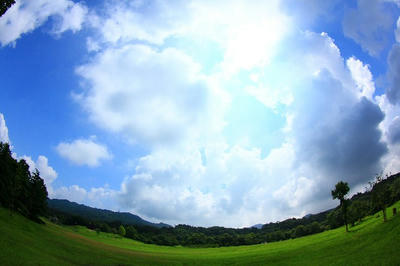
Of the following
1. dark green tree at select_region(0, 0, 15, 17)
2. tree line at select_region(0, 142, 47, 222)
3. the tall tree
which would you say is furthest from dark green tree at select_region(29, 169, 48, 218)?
the tall tree

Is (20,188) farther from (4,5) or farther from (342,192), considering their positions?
(342,192)

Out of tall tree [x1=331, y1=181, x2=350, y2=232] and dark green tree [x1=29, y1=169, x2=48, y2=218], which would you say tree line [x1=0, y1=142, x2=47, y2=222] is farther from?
tall tree [x1=331, y1=181, x2=350, y2=232]

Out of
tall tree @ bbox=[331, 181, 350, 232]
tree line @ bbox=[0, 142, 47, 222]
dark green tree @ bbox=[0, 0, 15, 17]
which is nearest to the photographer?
dark green tree @ bbox=[0, 0, 15, 17]

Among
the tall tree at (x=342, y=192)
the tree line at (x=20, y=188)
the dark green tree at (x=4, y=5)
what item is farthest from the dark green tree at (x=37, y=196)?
the tall tree at (x=342, y=192)

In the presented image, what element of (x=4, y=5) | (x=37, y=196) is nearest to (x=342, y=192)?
(x=4, y=5)

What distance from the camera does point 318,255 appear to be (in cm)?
4797

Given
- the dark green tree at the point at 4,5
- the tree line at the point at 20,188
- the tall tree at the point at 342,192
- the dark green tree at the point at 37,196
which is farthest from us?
the dark green tree at the point at 37,196

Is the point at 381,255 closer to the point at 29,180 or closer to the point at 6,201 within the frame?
the point at 6,201

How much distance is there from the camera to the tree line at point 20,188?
68062mm

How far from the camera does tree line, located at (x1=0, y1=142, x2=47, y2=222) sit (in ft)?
223

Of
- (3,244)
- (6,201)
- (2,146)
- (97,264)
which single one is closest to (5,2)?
(3,244)

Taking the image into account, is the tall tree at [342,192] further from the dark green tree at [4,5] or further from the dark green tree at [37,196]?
the dark green tree at [37,196]

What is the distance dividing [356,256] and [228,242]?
155061mm

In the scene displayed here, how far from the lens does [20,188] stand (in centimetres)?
7775
